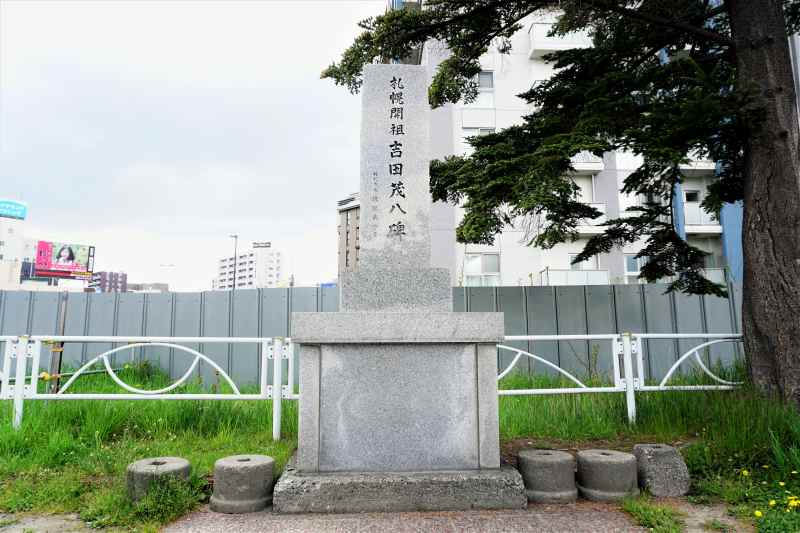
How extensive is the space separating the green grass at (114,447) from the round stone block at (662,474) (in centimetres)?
294

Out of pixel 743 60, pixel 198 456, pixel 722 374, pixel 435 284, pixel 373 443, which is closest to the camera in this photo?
pixel 373 443

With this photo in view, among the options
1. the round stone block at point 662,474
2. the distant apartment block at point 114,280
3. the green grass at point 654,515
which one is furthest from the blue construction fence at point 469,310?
the distant apartment block at point 114,280

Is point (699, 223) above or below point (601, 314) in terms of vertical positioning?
above

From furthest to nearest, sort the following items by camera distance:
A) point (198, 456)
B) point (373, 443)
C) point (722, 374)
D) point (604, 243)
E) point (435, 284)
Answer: point (604, 243) → point (722, 374) → point (198, 456) → point (435, 284) → point (373, 443)

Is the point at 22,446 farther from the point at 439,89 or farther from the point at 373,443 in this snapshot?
the point at 439,89

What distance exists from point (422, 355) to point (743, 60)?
16.9 feet

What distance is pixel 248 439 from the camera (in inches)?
210

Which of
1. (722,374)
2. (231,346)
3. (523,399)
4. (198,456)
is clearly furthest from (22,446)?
(722,374)

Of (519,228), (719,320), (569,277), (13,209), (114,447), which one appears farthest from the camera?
(13,209)

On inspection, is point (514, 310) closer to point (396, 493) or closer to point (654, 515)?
point (654, 515)

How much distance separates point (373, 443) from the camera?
3.86 metres

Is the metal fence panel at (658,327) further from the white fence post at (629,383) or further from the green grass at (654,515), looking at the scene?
the green grass at (654,515)

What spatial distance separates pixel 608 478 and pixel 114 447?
4473mm

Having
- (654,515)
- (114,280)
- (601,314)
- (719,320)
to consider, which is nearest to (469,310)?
(601,314)
